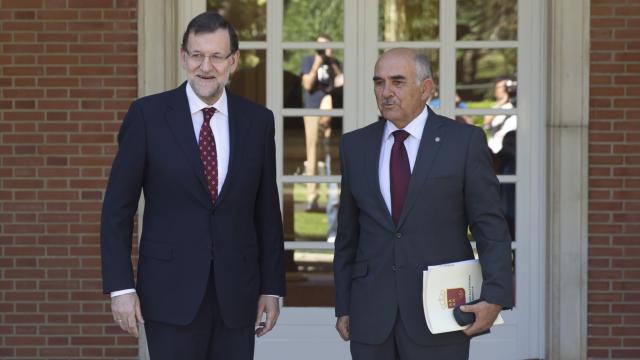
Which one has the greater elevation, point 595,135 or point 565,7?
point 565,7

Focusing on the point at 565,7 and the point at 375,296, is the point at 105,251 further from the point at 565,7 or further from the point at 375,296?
the point at 565,7

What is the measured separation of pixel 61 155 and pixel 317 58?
161 centimetres

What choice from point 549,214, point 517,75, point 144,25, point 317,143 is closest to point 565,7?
point 517,75

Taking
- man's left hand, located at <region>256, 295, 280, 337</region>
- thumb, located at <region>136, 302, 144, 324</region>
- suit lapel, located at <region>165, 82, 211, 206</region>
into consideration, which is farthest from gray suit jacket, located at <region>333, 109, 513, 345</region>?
thumb, located at <region>136, 302, 144, 324</region>

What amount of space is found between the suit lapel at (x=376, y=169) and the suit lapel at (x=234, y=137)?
48cm

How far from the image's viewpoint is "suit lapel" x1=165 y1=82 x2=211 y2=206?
14.4 feet

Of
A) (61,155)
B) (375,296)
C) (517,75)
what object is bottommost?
(375,296)

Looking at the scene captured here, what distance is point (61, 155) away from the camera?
6.85 meters

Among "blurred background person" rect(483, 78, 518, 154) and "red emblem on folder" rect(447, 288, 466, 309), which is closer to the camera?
"red emblem on folder" rect(447, 288, 466, 309)

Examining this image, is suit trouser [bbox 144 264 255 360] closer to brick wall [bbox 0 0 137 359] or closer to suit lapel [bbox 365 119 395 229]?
suit lapel [bbox 365 119 395 229]

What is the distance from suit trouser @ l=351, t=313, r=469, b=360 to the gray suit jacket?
25mm

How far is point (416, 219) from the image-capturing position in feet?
14.4

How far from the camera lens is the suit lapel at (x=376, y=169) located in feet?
14.5

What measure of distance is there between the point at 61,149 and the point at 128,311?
2.70m
